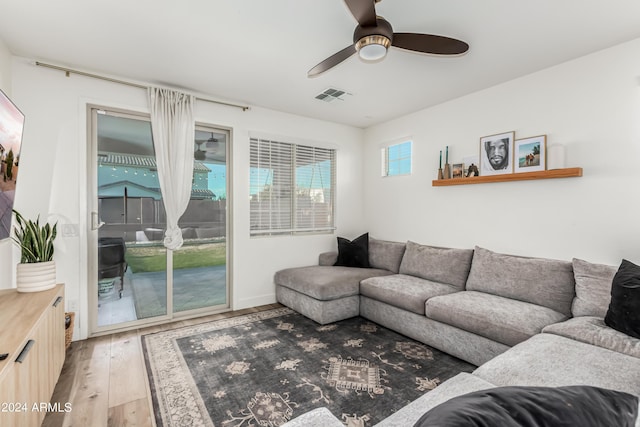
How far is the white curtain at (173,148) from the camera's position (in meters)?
3.28

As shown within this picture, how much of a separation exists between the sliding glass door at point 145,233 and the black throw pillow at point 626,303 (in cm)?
361

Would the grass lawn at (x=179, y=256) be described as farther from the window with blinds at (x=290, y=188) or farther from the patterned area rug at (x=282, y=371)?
the patterned area rug at (x=282, y=371)

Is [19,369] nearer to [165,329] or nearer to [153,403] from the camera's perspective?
[153,403]

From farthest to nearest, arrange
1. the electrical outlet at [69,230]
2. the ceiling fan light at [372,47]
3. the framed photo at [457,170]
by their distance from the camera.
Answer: the framed photo at [457,170], the electrical outlet at [69,230], the ceiling fan light at [372,47]

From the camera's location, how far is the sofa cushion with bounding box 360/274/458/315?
298 centimetres

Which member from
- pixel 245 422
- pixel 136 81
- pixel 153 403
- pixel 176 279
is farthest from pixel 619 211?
pixel 136 81

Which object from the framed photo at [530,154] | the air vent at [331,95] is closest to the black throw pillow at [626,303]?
the framed photo at [530,154]

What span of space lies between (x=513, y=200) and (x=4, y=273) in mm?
4639

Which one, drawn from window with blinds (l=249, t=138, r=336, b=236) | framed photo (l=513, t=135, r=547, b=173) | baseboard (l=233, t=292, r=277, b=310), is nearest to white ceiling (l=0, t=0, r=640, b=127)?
framed photo (l=513, t=135, r=547, b=173)

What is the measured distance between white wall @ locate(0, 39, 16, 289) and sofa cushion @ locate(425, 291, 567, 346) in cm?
358

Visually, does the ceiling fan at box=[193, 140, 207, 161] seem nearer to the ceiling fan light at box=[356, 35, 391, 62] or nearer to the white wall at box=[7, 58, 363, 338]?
the white wall at box=[7, 58, 363, 338]

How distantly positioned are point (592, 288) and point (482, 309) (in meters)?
0.80

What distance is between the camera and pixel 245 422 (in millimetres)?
1844

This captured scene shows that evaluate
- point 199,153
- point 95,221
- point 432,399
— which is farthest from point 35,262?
point 432,399
